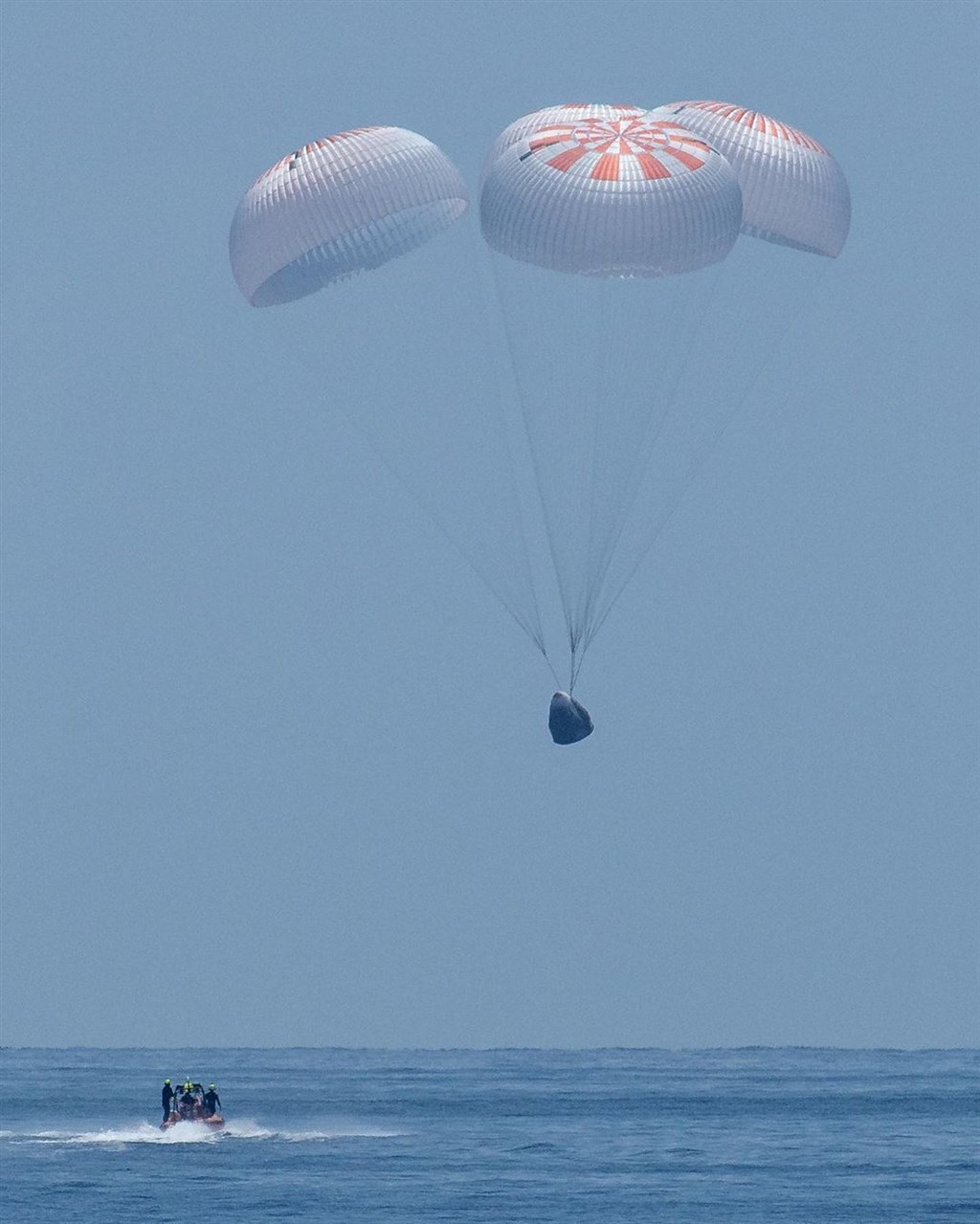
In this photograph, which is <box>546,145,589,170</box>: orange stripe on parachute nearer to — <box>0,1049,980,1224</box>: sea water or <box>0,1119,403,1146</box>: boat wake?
<box>0,1049,980,1224</box>: sea water

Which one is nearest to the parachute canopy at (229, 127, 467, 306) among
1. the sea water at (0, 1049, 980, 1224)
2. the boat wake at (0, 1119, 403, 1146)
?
the sea water at (0, 1049, 980, 1224)

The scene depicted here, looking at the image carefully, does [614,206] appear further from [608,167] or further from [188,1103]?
[188,1103]

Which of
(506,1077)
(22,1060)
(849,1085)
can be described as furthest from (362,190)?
(22,1060)

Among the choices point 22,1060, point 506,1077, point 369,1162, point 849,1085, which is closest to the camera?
point 369,1162

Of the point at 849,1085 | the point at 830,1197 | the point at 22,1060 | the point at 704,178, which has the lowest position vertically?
the point at 830,1197

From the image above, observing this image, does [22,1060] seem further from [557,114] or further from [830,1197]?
[557,114]

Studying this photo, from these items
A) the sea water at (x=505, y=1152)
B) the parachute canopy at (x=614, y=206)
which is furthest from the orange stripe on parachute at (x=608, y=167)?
the sea water at (x=505, y=1152)

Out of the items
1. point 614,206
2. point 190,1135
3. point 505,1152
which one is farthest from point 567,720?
point 190,1135
